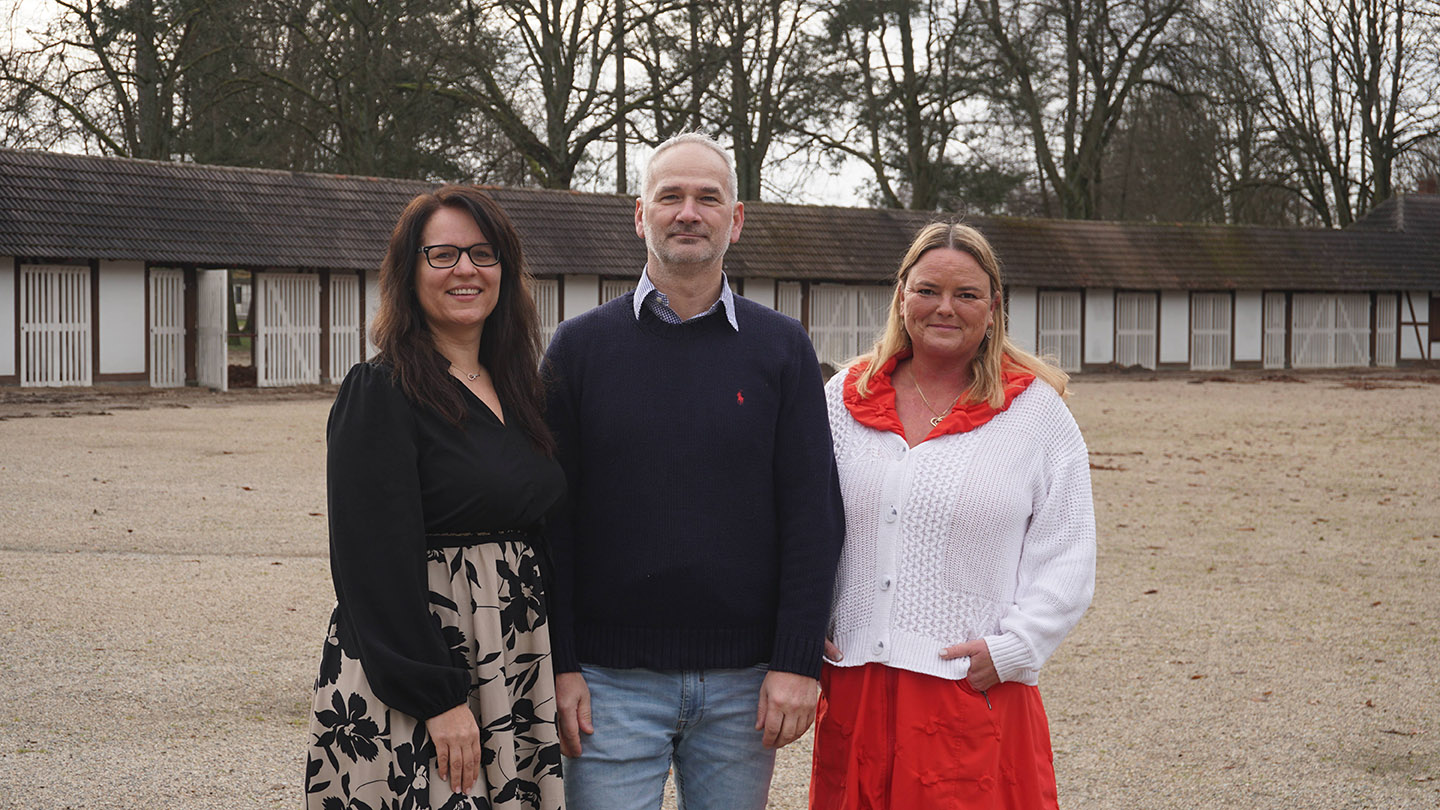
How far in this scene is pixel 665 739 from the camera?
2.69 metres

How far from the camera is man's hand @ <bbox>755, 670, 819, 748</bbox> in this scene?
2.63 m

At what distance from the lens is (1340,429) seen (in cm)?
1744

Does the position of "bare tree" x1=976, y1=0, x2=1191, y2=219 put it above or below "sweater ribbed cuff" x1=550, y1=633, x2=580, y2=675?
above

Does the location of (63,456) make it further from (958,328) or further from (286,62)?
(286,62)

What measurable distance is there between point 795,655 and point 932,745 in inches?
14.4

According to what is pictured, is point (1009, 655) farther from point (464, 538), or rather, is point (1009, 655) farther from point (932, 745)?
point (464, 538)

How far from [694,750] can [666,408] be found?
0.72 meters

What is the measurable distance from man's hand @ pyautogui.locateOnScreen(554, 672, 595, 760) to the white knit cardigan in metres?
0.57

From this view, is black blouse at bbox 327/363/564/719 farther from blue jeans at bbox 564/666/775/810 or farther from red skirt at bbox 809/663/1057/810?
red skirt at bbox 809/663/1057/810

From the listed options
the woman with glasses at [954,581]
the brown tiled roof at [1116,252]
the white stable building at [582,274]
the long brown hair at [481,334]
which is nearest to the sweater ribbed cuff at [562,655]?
the long brown hair at [481,334]

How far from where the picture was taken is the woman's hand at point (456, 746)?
241 centimetres

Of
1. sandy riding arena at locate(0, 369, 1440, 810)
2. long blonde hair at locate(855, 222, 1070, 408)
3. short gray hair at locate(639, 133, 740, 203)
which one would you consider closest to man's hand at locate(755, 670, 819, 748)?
long blonde hair at locate(855, 222, 1070, 408)

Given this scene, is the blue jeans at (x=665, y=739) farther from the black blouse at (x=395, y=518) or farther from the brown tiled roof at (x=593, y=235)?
the brown tiled roof at (x=593, y=235)

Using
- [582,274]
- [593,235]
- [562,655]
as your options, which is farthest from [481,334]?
[593,235]
